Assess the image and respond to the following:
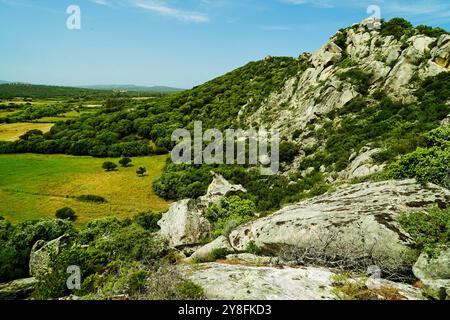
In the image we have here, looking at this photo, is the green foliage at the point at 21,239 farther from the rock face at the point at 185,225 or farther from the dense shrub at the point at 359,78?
the dense shrub at the point at 359,78

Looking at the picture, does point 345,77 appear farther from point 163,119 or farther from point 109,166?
point 163,119

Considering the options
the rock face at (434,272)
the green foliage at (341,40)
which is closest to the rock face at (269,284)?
the rock face at (434,272)

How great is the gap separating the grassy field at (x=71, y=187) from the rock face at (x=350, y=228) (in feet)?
126

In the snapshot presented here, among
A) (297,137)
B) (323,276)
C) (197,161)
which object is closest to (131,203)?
(197,161)

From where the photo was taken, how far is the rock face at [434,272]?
25.5 feet

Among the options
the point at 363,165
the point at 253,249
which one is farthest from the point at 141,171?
the point at 253,249

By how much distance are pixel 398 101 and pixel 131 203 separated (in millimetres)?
40224

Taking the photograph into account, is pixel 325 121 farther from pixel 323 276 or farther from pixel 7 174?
pixel 7 174

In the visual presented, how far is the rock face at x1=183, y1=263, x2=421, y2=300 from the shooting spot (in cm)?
772

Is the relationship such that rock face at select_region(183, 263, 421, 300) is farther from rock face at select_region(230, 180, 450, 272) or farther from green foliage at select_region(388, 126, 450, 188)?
green foliage at select_region(388, 126, 450, 188)

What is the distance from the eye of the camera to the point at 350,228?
1105 centimetres

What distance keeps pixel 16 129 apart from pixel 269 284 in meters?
117

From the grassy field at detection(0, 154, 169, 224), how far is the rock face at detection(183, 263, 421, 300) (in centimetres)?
4123

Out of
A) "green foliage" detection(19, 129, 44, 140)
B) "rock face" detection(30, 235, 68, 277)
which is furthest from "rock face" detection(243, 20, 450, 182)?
"green foliage" detection(19, 129, 44, 140)
